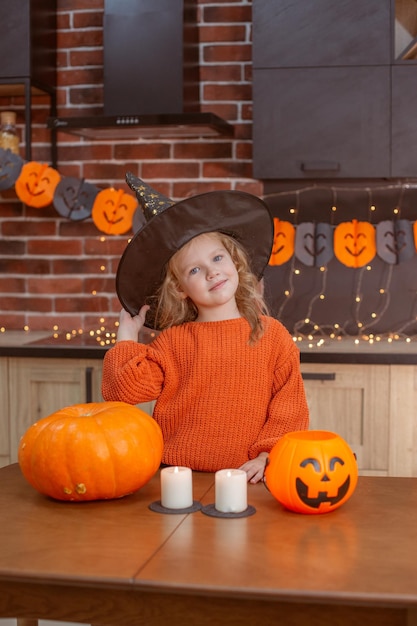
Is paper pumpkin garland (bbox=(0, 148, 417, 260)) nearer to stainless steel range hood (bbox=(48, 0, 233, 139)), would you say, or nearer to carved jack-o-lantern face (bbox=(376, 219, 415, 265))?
carved jack-o-lantern face (bbox=(376, 219, 415, 265))

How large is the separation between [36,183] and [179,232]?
1.76 m

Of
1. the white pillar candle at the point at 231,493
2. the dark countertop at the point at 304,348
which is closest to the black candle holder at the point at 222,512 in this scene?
the white pillar candle at the point at 231,493

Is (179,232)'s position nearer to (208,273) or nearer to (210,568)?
(208,273)

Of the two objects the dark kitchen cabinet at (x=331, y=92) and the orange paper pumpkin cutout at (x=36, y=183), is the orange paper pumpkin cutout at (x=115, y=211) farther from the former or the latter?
the dark kitchen cabinet at (x=331, y=92)

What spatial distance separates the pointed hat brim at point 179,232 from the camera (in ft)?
6.28

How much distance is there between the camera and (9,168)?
3508 millimetres

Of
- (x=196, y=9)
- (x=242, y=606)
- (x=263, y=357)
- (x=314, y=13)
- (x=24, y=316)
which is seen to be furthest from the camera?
(x=24, y=316)

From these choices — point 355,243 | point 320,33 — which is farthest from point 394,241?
point 320,33

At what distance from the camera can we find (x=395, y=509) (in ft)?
4.66

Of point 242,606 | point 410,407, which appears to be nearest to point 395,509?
point 242,606

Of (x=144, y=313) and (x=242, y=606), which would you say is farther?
(x=144, y=313)

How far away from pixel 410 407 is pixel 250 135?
4.41 ft

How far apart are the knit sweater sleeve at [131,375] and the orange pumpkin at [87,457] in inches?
15.6

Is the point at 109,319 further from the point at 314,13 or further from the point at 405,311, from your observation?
the point at 314,13
